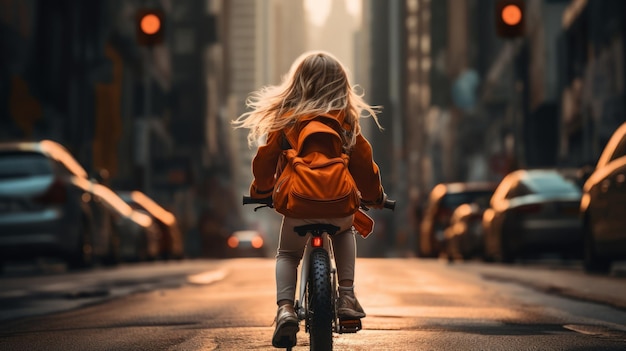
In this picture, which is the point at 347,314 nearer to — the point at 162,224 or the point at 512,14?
the point at 512,14

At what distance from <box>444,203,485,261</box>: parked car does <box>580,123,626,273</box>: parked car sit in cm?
673

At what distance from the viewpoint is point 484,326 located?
8180 mm

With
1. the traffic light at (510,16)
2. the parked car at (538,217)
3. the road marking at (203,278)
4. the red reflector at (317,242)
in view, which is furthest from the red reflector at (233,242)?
the red reflector at (317,242)

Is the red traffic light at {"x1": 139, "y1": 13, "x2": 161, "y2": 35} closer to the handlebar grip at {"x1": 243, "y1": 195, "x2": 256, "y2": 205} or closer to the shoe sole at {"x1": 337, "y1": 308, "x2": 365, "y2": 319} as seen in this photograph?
the handlebar grip at {"x1": 243, "y1": 195, "x2": 256, "y2": 205}

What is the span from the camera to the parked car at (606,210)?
13.5 metres

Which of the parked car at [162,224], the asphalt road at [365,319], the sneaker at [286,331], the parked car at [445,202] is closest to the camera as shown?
the sneaker at [286,331]

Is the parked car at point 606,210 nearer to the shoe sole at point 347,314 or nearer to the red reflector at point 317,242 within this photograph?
the shoe sole at point 347,314

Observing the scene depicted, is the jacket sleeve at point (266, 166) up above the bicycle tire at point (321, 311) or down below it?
above

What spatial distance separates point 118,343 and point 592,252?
29.7 ft

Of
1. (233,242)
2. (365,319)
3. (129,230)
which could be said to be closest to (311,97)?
(365,319)

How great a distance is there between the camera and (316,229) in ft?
19.1

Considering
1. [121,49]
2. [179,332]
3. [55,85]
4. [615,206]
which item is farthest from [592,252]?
[121,49]

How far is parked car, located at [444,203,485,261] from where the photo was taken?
22.6 metres

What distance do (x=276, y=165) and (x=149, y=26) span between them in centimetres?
1273
